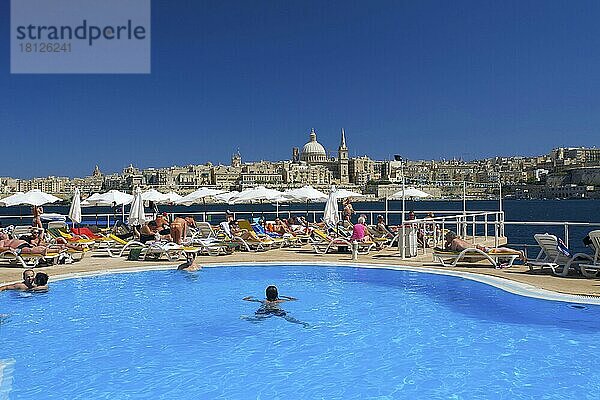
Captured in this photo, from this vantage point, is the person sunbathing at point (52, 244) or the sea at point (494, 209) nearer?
the person sunbathing at point (52, 244)

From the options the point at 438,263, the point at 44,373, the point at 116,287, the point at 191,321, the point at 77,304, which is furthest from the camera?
the point at 438,263

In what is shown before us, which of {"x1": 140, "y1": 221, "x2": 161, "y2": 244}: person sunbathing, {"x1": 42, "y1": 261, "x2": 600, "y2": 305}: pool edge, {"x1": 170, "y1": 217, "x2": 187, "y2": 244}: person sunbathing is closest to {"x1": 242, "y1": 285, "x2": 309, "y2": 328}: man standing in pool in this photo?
{"x1": 42, "y1": 261, "x2": 600, "y2": 305}: pool edge

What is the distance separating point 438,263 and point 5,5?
10.8 meters

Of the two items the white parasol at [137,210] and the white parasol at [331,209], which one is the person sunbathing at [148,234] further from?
the white parasol at [331,209]

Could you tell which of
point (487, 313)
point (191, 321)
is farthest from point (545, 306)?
point (191, 321)

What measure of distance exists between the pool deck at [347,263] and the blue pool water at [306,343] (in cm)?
68

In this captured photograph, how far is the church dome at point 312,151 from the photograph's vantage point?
16662cm

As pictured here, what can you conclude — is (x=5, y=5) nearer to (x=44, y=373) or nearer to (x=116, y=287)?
(x=116, y=287)

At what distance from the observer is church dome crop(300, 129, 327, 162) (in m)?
167

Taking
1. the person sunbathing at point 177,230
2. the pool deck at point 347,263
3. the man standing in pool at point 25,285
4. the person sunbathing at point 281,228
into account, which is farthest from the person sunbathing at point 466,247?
the man standing in pool at point 25,285

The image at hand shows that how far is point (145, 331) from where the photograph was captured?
6.86 m

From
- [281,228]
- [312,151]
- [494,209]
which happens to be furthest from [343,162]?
[281,228]

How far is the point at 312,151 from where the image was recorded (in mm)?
166500

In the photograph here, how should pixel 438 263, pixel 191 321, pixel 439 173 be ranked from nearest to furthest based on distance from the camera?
1. pixel 191 321
2. pixel 438 263
3. pixel 439 173
